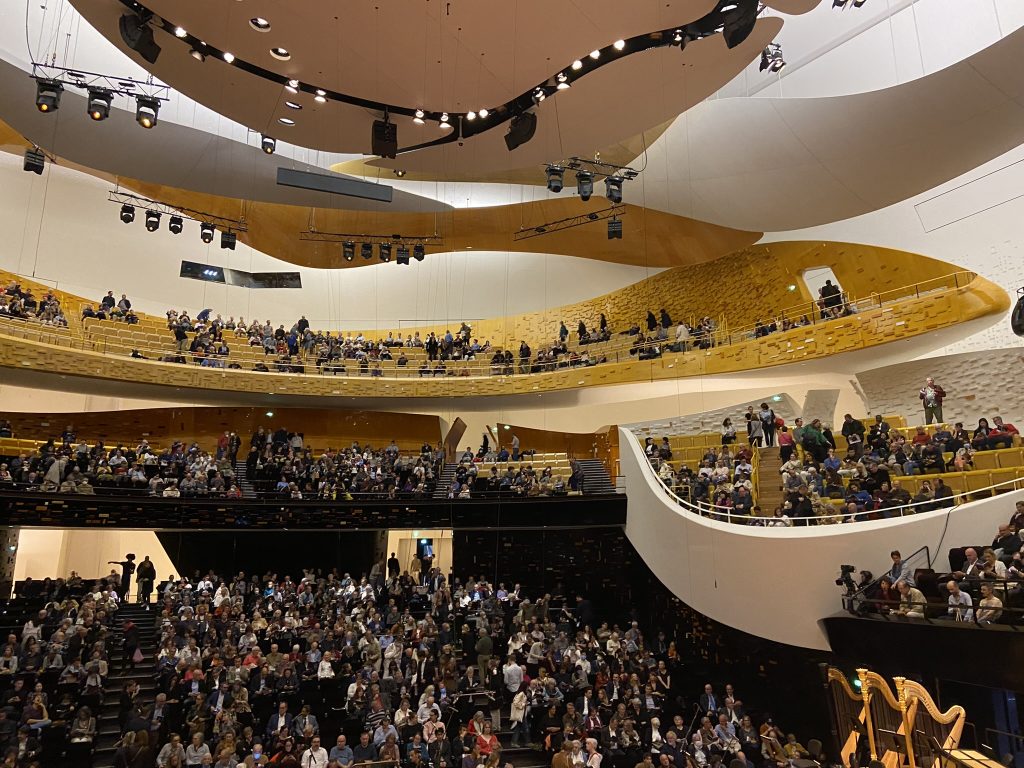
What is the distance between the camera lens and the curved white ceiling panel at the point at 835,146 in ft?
39.4

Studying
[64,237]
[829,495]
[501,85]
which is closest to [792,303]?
[829,495]

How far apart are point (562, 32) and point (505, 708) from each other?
9639 mm

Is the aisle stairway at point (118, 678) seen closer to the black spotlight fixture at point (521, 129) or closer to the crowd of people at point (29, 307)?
the crowd of people at point (29, 307)

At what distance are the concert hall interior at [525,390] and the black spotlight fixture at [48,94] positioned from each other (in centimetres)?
6

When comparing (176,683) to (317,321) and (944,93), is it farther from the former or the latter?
(317,321)

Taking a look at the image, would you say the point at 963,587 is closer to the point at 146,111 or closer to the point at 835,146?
the point at 835,146

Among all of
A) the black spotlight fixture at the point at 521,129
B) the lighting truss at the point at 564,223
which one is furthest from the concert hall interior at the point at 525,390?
the lighting truss at the point at 564,223

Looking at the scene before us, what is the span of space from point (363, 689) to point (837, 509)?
7.33 meters

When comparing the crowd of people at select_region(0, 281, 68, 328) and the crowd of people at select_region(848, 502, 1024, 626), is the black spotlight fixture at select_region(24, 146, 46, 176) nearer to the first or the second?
the crowd of people at select_region(0, 281, 68, 328)

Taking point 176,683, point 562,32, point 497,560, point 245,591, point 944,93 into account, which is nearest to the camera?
point 562,32

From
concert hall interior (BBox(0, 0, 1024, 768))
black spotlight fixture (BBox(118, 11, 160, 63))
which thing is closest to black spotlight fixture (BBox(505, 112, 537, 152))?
concert hall interior (BBox(0, 0, 1024, 768))

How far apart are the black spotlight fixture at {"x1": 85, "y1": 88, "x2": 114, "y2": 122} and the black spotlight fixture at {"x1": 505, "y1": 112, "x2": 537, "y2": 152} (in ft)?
19.8

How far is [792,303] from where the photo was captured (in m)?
19.1

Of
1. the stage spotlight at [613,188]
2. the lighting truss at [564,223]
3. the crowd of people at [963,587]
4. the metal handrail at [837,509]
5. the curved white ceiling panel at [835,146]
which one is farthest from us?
the lighting truss at [564,223]
